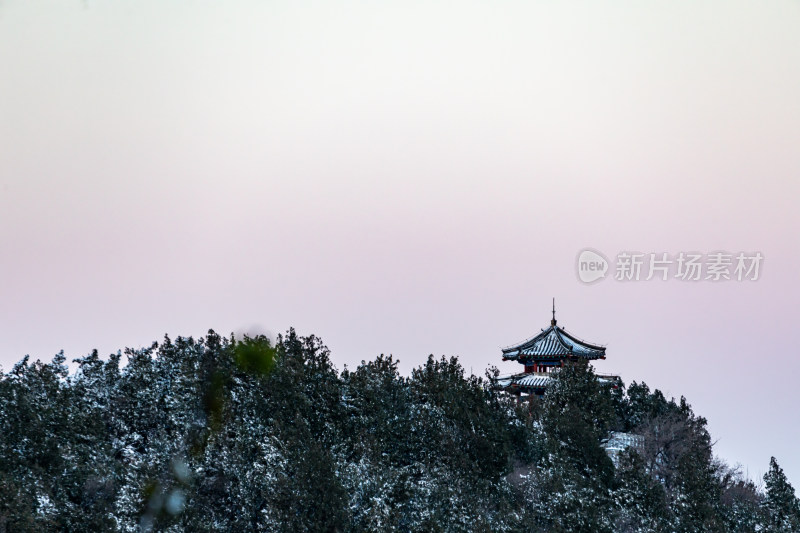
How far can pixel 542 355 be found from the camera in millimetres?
66500

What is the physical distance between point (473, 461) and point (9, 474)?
47.3 ft

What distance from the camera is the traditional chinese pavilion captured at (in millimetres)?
65625

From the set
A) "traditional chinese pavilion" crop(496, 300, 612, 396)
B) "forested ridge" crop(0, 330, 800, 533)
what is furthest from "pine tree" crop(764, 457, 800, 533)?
"traditional chinese pavilion" crop(496, 300, 612, 396)

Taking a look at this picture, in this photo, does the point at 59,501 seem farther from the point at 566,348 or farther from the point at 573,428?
the point at 566,348

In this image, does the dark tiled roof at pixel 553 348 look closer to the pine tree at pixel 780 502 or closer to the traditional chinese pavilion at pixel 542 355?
the traditional chinese pavilion at pixel 542 355

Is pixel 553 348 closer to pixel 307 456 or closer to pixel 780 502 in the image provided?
pixel 780 502

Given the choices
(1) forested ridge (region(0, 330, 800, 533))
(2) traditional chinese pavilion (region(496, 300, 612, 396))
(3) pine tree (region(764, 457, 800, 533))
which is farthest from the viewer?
(2) traditional chinese pavilion (region(496, 300, 612, 396))

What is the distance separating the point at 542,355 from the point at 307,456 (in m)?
33.2

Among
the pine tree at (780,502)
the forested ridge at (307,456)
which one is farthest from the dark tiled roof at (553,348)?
the pine tree at (780,502)

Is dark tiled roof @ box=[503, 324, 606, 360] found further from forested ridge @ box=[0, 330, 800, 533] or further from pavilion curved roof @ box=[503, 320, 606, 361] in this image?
forested ridge @ box=[0, 330, 800, 533]

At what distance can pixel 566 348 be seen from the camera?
66250 mm

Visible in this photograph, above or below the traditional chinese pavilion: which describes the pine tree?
below

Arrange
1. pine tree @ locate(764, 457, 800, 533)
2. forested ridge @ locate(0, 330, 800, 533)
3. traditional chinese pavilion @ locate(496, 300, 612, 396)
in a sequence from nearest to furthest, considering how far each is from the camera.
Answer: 1. forested ridge @ locate(0, 330, 800, 533)
2. pine tree @ locate(764, 457, 800, 533)
3. traditional chinese pavilion @ locate(496, 300, 612, 396)

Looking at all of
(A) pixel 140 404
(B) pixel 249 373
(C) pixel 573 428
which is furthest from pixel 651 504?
(A) pixel 140 404
